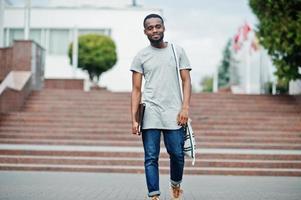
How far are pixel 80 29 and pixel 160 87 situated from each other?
1208 inches

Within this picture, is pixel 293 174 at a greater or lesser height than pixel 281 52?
lesser

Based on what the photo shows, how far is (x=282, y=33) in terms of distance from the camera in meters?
16.3

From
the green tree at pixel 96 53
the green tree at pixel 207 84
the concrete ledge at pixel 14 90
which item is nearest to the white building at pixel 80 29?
the green tree at pixel 96 53

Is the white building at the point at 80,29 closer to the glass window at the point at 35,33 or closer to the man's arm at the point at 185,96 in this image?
the glass window at the point at 35,33

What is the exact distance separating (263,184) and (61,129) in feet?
23.9

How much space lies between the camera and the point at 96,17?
35.6m

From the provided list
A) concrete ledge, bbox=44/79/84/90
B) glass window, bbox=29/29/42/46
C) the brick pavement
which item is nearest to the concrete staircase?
the brick pavement

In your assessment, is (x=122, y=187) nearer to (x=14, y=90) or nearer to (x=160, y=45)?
(x=160, y=45)

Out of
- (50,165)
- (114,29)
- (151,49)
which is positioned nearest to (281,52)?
(50,165)

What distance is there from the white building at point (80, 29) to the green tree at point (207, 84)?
49.9 meters

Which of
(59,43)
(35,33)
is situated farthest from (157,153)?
(35,33)

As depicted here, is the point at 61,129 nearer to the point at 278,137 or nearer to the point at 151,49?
the point at 278,137

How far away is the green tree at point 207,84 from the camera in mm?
87188

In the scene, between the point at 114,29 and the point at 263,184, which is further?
the point at 114,29
